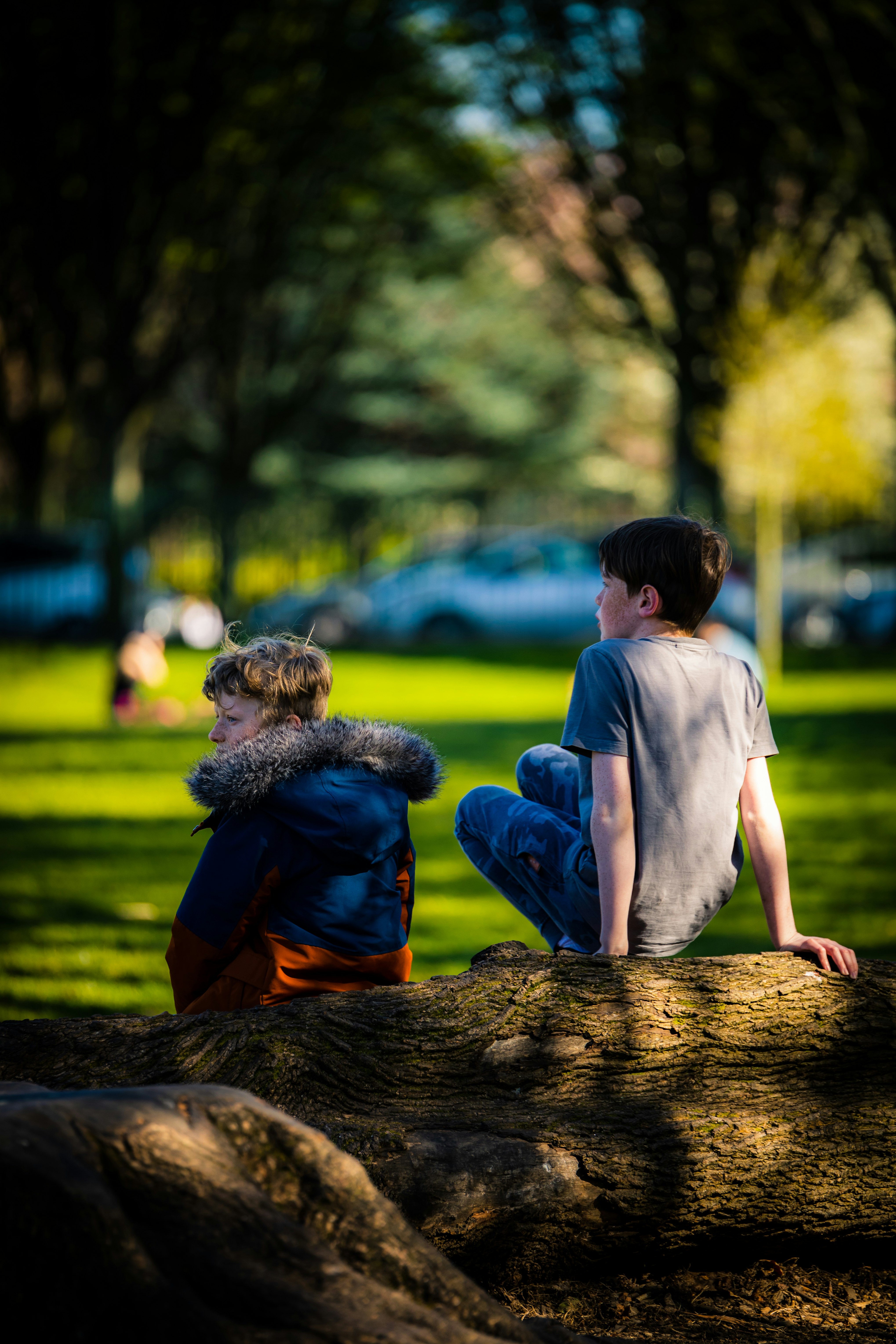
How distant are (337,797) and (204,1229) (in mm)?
1179

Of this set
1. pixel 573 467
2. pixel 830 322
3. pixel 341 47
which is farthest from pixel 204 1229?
pixel 573 467

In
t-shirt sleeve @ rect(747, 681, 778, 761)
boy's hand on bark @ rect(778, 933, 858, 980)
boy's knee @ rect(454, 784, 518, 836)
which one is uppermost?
t-shirt sleeve @ rect(747, 681, 778, 761)

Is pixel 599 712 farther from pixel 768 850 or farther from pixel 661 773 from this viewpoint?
pixel 768 850

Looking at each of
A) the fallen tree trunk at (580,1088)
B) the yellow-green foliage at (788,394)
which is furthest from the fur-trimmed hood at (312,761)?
the yellow-green foliage at (788,394)

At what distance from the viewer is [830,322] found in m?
20.5

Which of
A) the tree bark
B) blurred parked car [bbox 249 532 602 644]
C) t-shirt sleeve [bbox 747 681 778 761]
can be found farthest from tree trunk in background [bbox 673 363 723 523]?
the tree bark

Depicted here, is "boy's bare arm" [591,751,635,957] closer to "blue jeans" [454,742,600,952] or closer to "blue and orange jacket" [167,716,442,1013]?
"blue jeans" [454,742,600,952]

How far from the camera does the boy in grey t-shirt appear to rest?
2.88 meters

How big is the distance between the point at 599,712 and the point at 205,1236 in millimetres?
1470

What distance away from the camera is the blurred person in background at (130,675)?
13.9 meters

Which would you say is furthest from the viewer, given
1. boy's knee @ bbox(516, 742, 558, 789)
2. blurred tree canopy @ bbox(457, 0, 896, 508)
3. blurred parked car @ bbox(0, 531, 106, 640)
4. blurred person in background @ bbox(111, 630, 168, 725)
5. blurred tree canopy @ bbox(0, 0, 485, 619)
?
blurred parked car @ bbox(0, 531, 106, 640)

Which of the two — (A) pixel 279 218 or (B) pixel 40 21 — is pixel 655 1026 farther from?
(A) pixel 279 218

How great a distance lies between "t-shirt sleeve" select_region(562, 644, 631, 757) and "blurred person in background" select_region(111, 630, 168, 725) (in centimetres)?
1160

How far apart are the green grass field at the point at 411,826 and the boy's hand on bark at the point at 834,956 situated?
2799 millimetres
